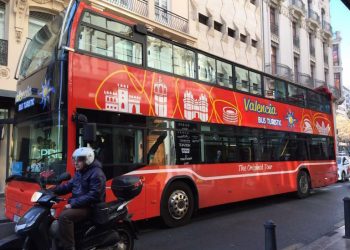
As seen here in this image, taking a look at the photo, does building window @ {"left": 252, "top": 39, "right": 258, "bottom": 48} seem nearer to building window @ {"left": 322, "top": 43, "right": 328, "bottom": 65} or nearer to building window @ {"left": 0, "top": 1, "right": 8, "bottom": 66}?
building window @ {"left": 322, "top": 43, "right": 328, "bottom": 65}

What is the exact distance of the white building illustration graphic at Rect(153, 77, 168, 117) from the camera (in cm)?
866

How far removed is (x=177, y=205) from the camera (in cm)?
884

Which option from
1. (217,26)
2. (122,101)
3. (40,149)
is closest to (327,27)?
(217,26)

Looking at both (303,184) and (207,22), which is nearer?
(303,184)

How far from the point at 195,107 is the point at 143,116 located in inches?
72.3

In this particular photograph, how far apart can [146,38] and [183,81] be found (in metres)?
1.44

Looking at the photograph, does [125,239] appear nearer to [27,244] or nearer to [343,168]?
[27,244]

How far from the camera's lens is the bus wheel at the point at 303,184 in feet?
46.4

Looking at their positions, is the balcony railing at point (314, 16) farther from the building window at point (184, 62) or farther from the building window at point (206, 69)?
the building window at point (184, 62)

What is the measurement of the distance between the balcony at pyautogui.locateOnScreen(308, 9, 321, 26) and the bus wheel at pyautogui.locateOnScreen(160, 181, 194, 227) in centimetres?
3364

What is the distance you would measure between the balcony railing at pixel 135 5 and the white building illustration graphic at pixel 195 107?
9.78m

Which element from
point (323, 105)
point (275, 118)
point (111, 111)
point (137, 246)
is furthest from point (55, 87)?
point (323, 105)

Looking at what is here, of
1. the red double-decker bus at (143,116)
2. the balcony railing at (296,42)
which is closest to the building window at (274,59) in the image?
the balcony railing at (296,42)

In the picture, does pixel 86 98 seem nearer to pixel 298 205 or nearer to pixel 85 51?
pixel 85 51
